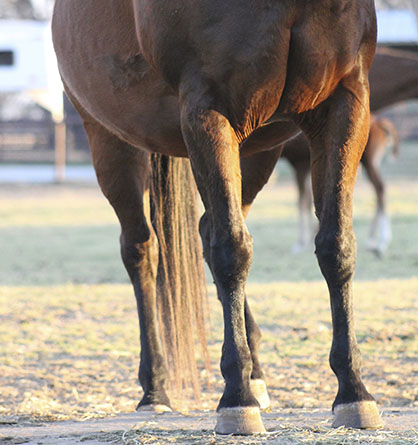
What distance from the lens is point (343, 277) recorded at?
8.17 ft

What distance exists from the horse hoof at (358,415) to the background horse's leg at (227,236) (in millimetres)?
293

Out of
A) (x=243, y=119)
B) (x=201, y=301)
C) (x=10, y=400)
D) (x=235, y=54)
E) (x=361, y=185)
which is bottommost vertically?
(x=10, y=400)

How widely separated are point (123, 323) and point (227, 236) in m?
3.29

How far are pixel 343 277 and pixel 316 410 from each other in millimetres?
792

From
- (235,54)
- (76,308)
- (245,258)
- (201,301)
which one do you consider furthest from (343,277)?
(76,308)

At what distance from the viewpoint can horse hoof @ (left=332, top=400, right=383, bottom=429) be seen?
7.96ft

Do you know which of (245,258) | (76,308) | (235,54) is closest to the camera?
(235,54)

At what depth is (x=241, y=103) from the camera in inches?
90.4

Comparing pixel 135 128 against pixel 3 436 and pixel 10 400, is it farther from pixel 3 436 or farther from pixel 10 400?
pixel 10 400

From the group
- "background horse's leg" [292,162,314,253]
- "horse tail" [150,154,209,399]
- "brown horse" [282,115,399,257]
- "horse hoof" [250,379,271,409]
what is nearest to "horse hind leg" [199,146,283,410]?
"horse hoof" [250,379,271,409]

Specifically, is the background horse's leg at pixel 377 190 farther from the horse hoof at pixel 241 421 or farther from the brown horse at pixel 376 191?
the horse hoof at pixel 241 421

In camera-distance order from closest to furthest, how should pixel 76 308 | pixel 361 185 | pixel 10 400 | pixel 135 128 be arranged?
pixel 135 128 → pixel 10 400 → pixel 76 308 → pixel 361 185

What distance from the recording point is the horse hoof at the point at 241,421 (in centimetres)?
234

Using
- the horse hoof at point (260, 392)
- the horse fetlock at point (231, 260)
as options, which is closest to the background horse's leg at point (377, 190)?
the horse hoof at point (260, 392)
